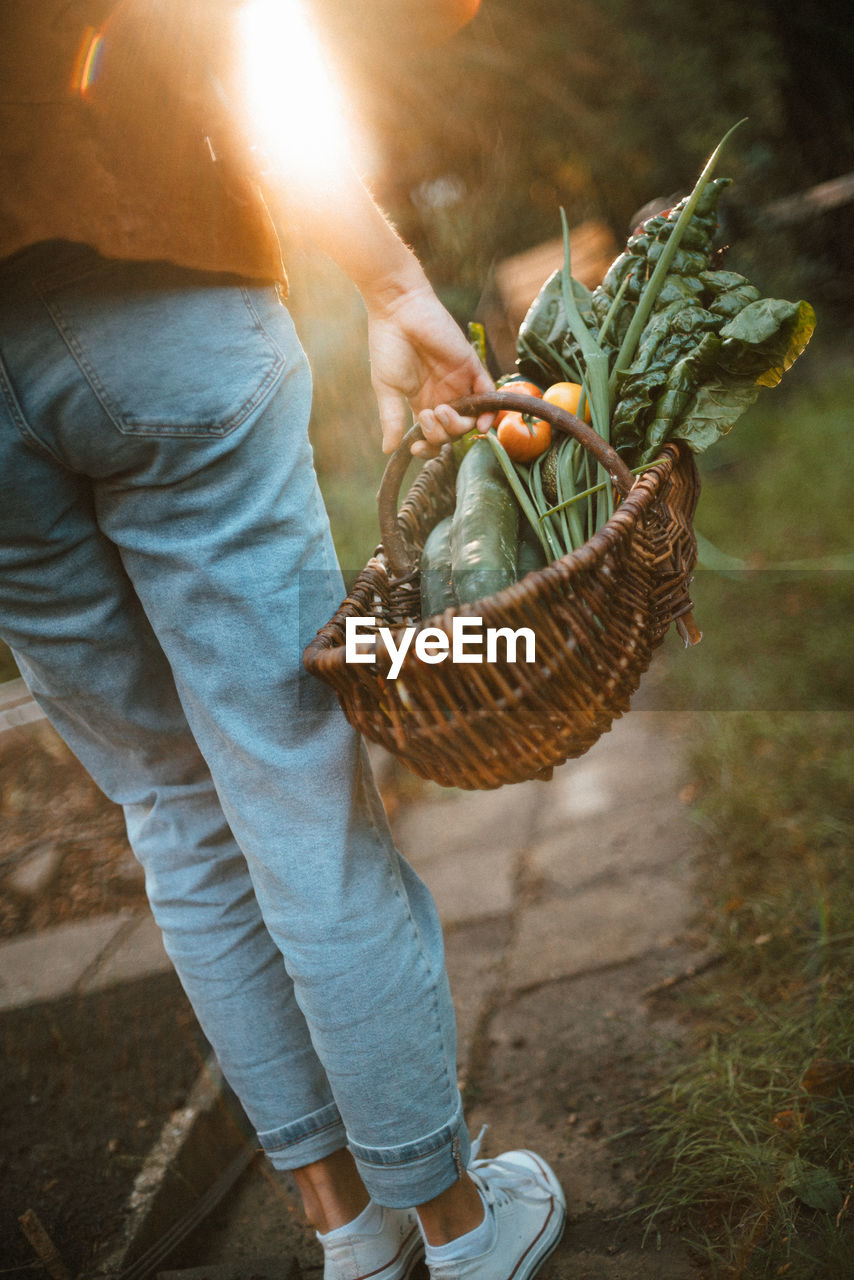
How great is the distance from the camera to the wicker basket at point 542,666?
891 millimetres

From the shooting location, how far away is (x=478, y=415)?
1191 mm

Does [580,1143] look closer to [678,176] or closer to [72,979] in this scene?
[72,979]

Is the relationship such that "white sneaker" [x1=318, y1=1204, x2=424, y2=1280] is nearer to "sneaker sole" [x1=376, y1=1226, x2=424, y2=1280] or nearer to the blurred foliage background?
"sneaker sole" [x1=376, y1=1226, x2=424, y2=1280]

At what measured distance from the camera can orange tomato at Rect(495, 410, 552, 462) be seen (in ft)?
4.39

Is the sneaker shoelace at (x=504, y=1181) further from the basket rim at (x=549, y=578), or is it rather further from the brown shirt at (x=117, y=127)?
the brown shirt at (x=117, y=127)

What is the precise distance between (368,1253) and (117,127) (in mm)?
1409

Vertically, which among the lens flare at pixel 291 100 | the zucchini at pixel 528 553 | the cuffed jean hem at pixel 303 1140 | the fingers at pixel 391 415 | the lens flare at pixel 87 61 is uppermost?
the lens flare at pixel 87 61

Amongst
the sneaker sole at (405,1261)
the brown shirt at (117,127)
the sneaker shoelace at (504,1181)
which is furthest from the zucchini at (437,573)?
the sneaker sole at (405,1261)

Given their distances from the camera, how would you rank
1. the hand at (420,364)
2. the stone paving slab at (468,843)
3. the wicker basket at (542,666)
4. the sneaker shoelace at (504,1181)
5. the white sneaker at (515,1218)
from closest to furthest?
the wicker basket at (542,666) < the hand at (420,364) < the white sneaker at (515,1218) < the sneaker shoelace at (504,1181) < the stone paving slab at (468,843)

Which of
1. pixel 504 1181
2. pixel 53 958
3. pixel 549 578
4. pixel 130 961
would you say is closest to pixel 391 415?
pixel 549 578

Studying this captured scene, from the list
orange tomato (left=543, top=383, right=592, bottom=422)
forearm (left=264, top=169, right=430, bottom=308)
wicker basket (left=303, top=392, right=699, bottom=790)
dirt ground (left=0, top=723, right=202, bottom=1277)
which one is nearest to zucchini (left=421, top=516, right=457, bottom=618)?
wicker basket (left=303, top=392, right=699, bottom=790)

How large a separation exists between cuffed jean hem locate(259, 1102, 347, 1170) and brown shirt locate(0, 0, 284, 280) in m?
1.12

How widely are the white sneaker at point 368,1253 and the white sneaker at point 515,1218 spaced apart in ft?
0.24

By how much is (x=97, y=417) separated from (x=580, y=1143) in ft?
4.37
